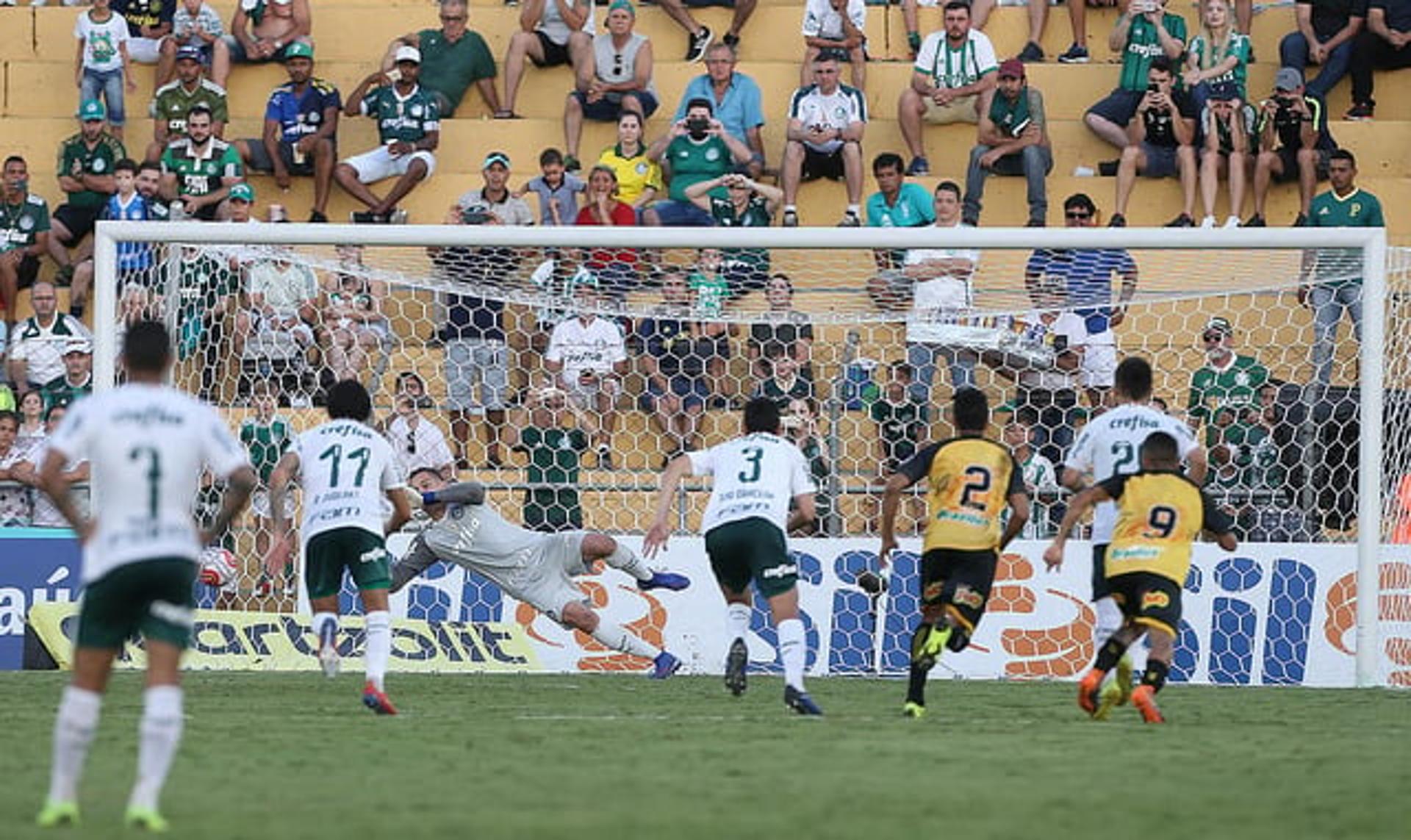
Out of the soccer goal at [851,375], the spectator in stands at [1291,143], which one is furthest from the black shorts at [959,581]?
the spectator in stands at [1291,143]

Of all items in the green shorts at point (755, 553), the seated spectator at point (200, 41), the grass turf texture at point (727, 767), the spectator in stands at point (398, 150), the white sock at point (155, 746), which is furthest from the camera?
the seated spectator at point (200, 41)

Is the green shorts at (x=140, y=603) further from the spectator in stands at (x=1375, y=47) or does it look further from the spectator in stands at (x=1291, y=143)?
the spectator in stands at (x=1375, y=47)

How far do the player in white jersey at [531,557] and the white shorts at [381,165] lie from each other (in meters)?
7.26

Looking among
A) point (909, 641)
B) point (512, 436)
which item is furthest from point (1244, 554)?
point (512, 436)

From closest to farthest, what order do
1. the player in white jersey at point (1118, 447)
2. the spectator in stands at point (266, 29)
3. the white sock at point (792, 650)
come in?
the white sock at point (792, 650)
the player in white jersey at point (1118, 447)
the spectator in stands at point (266, 29)

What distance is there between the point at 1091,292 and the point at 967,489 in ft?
18.6

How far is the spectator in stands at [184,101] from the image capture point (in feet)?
79.0

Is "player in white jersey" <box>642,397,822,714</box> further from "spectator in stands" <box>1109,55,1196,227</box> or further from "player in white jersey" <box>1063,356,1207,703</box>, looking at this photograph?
"spectator in stands" <box>1109,55,1196,227</box>

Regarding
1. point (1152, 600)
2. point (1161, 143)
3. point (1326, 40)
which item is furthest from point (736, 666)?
point (1326, 40)

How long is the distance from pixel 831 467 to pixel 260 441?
418 centimetres

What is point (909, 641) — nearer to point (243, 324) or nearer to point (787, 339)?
point (787, 339)

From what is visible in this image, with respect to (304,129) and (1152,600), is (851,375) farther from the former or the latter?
(304,129)

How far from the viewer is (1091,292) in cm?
1917

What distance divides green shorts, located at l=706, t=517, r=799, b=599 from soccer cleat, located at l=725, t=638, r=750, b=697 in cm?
45
